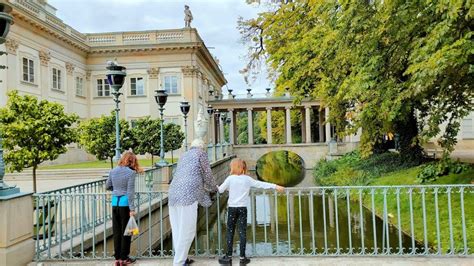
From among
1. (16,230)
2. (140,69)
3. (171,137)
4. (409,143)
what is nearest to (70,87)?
(140,69)

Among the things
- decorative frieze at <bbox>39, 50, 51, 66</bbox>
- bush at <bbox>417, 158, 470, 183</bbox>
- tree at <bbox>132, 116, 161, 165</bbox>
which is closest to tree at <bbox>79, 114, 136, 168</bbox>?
tree at <bbox>132, 116, 161, 165</bbox>

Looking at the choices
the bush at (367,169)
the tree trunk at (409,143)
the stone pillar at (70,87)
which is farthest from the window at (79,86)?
Answer: the tree trunk at (409,143)

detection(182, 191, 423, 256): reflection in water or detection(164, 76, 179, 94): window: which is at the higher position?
detection(164, 76, 179, 94): window

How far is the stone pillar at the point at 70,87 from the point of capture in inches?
1300

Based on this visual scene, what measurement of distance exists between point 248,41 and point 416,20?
52.2 feet

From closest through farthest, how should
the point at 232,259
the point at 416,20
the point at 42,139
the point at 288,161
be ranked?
1. the point at 232,259
2. the point at 416,20
3. the point at 42,139
4. the point at 288,161

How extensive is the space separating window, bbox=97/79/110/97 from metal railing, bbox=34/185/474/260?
910 inches

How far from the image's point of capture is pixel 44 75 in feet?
96.4

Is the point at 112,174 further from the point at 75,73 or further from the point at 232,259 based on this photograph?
the point at 75,73

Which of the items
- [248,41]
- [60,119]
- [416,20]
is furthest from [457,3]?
[248,41]

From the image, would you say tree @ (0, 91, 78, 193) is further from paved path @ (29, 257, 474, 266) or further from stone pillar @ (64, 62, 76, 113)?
stone pillar @ (64, 62, 76, 113)

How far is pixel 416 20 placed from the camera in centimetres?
889

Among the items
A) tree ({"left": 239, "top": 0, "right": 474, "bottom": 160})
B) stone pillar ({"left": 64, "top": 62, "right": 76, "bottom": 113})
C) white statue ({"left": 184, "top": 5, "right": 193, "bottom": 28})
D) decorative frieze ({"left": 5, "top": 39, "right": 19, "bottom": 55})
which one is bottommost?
tree ({"left": 239, "top": 0, "right": 474, "bottom": 160})

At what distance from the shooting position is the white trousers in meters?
5.04
